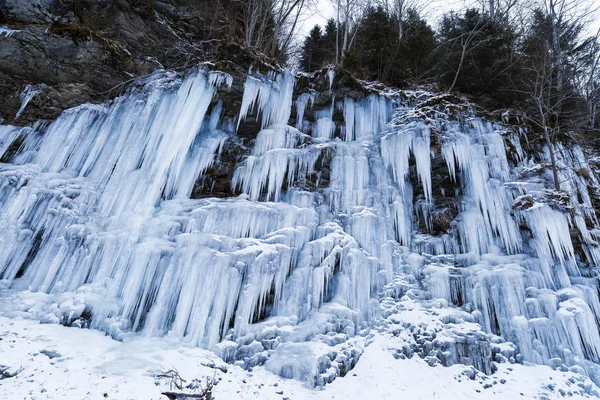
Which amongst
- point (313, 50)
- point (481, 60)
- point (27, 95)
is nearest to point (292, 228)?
point (27, 95)

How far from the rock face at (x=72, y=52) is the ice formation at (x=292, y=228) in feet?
2.74

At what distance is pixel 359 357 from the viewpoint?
251 inches

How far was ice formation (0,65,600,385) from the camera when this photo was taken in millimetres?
6523

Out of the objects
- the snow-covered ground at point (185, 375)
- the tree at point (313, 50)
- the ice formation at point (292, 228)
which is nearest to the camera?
the snow-covered ground at point (185, 375)

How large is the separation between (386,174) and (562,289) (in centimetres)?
480

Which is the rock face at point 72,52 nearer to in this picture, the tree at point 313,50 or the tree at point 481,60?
the tree at point 313,50

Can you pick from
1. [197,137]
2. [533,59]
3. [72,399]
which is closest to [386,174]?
[197,137]

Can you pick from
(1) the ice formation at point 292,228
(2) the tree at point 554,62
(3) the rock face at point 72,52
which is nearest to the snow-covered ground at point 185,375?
(1) the ice formation at point 292,228

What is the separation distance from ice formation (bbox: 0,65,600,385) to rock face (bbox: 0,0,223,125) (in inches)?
32.9

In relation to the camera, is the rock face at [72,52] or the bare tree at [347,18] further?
the bare tree at [347,18]

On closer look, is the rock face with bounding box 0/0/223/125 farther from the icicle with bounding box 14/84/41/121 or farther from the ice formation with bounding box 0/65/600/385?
the ice formation with bounding box 0/65/600/385

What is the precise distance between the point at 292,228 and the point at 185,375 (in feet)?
12.5

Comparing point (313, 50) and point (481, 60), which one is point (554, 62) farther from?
point (313, 50)

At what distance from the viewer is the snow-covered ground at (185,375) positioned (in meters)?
4.61
